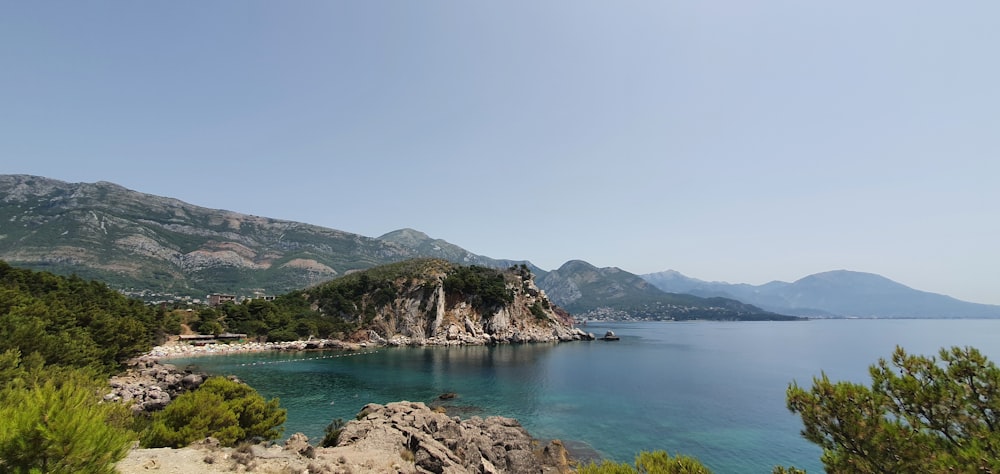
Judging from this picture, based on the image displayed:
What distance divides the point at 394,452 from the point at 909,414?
2264 cm

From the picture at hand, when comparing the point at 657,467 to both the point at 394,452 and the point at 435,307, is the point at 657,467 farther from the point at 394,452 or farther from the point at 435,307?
the point at 435,307

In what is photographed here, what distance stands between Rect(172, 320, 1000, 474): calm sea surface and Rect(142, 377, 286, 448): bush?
9.05 metres

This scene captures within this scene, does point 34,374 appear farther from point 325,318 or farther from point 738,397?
point 325,318

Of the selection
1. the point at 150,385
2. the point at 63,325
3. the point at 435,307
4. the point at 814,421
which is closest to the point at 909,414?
the point at 814,421

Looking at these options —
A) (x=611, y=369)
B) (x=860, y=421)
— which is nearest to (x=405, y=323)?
(x=611, y=369)

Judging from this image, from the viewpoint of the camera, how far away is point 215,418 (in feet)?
67.7

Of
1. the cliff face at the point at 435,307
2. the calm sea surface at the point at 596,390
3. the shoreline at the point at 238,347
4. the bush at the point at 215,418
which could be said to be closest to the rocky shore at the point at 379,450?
the bush at the point at 215,418

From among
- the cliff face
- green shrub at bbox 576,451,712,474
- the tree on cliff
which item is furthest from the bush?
the cliff face

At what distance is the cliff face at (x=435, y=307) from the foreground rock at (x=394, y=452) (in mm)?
77252

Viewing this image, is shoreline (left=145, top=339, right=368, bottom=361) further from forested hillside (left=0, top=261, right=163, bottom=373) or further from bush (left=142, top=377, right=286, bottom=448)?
bush (left=142, top=377, right=286, bottom=448)

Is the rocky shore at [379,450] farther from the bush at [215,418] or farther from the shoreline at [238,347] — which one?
the shoreline at [238,347]

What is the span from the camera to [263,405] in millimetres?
24281

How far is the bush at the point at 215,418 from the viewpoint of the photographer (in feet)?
61.2

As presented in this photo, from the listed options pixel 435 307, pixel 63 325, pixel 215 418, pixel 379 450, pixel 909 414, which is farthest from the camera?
pixel 435 307
